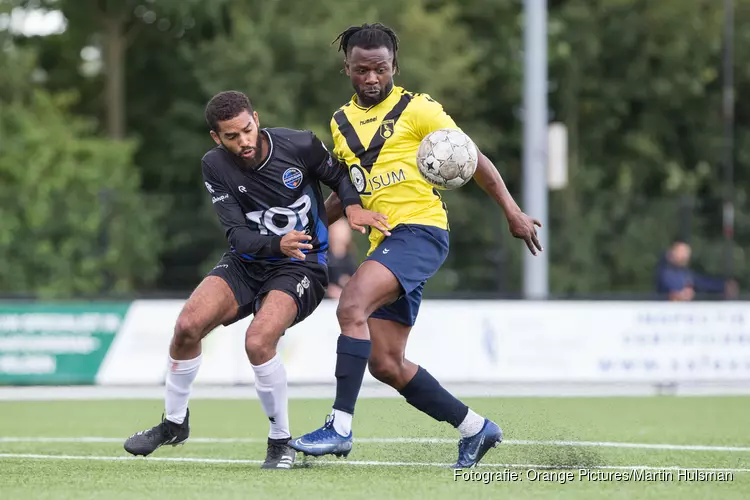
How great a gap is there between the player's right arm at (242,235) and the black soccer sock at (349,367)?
55 cm

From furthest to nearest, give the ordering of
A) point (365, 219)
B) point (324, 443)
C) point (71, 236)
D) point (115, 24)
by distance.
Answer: point (115, 24) → point (71, 236) → point (365, 219) → point (324, 443)

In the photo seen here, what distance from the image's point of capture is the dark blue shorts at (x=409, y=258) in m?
7.12

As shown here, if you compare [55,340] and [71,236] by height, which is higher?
[71,236]

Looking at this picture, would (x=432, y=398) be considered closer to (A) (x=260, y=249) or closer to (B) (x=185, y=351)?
(A) (x=260, y=249)

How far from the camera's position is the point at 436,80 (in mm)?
28516

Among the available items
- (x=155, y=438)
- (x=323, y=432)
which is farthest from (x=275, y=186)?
(x=155, y=438)

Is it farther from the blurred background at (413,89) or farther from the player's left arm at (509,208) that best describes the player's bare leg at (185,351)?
the blurred background at (413,89)

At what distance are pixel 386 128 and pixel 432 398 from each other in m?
1.49

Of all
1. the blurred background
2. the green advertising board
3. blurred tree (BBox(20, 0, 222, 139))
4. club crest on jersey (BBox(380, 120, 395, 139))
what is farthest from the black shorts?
blurred tree (BBox(20, 0, 222, 139))

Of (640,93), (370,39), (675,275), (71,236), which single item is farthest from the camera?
(640,93)

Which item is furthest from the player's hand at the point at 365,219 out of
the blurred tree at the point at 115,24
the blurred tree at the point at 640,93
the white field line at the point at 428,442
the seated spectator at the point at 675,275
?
the blurred tree at the point at 640,93

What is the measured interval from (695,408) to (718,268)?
10.8m

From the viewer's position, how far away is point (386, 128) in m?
7.30

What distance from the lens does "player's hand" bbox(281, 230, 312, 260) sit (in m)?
7.09
